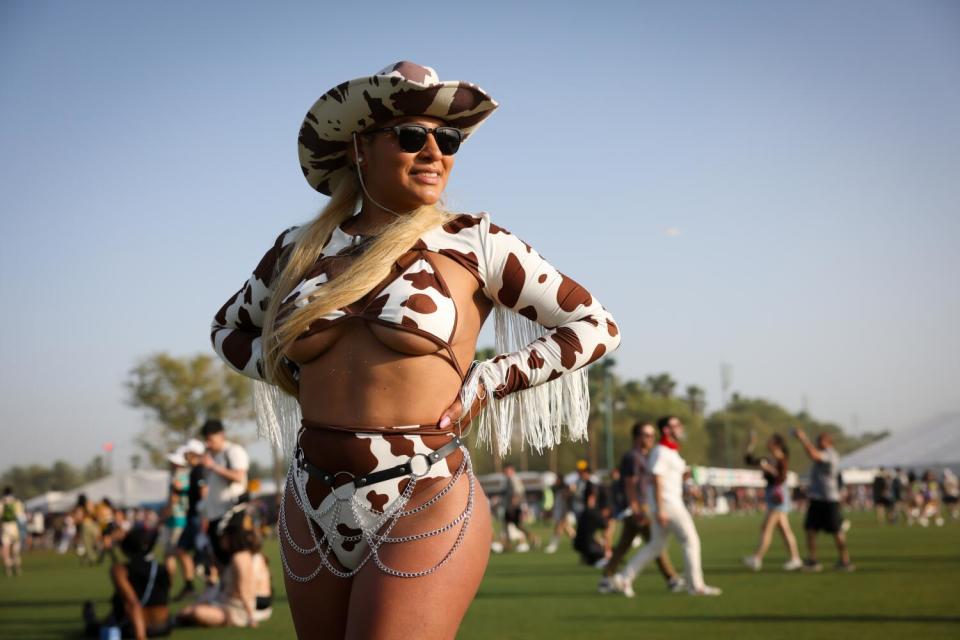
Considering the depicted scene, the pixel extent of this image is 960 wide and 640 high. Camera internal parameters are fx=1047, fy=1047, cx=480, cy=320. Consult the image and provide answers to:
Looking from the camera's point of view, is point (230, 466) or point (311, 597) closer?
point (311, 597)

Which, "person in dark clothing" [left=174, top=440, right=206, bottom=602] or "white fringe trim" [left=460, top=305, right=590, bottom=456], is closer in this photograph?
"white fringe trim" [left=460, top=305, right=590, bottom=456]

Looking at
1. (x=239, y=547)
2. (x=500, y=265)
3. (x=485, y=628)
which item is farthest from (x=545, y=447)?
(x=239, y=547)

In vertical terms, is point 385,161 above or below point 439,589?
above

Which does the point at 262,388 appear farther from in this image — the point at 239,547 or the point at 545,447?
the point at 239,547

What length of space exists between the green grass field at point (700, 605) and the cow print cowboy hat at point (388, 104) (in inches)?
266

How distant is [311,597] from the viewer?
9.73 feet

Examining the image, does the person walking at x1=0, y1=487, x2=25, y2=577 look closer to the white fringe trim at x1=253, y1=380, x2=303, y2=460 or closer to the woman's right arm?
the white fringe trim at x1=253, y1=380, x2=303, y2=460

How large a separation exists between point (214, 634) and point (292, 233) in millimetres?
8072

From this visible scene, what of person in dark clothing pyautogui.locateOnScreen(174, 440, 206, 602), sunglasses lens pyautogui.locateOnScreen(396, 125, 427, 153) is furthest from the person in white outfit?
sunglasses lens pyautogui.locateOnScreen(396, 125, 427, 153)

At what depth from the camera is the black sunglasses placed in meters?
3.14

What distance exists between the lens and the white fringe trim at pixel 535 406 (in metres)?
3.26

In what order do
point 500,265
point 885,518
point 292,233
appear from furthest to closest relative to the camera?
point 885,518 → point 292,233 → point 500,265

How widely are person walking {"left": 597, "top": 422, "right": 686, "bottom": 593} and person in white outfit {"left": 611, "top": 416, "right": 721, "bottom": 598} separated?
230 millimetres

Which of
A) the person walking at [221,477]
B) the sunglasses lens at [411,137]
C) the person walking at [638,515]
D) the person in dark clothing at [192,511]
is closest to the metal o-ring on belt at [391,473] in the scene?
the sunglasses lens at [411,137]
